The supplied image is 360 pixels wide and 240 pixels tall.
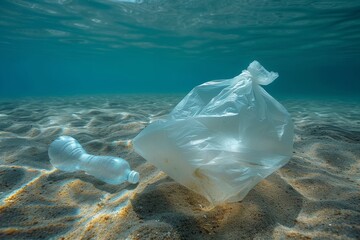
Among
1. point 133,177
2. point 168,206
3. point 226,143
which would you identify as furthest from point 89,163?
point 226,143

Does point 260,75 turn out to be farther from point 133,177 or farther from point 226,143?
point 133,177

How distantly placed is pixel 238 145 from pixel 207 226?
0.65m

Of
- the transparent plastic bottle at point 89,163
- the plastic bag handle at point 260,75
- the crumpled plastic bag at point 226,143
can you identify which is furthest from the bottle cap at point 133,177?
the plastic bag handle at point 260,75

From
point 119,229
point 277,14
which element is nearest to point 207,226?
point 119,229

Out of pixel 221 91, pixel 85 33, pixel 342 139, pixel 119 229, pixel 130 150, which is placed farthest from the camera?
pixel 85 33

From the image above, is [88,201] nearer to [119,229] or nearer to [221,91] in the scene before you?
→ [119,229]

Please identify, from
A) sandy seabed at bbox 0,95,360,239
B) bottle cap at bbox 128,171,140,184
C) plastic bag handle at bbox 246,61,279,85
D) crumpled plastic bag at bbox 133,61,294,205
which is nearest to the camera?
sandy seabed at bbox 0,95,360,239

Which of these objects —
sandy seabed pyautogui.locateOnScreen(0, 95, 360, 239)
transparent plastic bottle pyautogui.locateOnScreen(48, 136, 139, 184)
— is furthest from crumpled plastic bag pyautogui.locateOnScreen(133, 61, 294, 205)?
transparent plastic bottle pyautogui.locateOnScreen(48, 136, 139, 184)

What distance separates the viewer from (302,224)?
5.08 feet

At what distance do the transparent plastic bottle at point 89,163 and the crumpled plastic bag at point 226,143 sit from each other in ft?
1.70

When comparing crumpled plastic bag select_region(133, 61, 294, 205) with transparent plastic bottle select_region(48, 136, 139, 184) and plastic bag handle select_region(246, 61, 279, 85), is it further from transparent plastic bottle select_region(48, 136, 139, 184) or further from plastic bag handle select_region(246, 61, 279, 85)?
transparent plastic bottle select_region(48, 136, 139, 184)

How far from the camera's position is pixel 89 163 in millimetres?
2537

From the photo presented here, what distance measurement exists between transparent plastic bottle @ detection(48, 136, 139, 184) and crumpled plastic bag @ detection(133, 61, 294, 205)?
0.52 metres

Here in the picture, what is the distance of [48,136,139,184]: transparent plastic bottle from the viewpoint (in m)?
2.28
